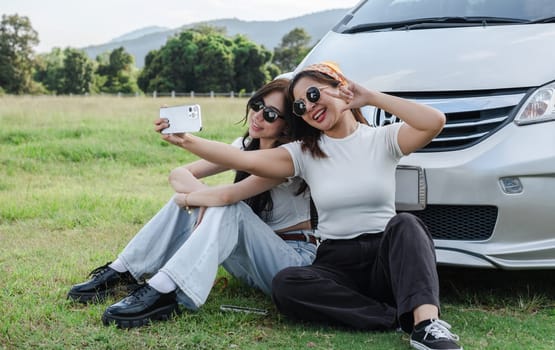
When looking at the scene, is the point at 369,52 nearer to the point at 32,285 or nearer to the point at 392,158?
the point at 392,158

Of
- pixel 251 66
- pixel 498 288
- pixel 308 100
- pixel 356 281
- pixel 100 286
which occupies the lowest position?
pixel 251 66

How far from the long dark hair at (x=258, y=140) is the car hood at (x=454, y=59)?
1.62ft

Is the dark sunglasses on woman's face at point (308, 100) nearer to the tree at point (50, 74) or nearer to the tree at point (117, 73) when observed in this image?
the tree at point (117, 73)

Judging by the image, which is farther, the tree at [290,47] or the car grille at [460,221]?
the tree at [290,47]

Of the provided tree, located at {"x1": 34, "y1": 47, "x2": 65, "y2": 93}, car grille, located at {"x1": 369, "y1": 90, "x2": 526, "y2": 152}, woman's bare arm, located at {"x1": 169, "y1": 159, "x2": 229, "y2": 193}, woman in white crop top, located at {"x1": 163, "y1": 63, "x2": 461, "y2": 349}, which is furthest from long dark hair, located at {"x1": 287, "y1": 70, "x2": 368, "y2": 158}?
tree, located at {"x1": 34, "y1": 47, "x2": 65, "y2": 93}

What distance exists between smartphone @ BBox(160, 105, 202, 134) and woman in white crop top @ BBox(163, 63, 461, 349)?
2.5 inches

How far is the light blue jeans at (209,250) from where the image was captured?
3.31 meters

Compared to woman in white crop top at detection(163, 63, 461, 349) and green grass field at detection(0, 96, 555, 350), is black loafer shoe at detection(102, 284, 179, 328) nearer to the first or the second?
green grass field at detection(0, 96, 555, 350)

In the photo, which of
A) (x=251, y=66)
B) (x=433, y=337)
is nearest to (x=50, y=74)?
(x=251, y=66)

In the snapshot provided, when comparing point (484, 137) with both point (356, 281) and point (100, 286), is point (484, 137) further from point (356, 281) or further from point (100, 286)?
point (100, 286)

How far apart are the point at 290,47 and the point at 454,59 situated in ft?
263

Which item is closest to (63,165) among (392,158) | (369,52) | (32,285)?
(32,285)

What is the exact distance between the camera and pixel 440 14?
412 cm

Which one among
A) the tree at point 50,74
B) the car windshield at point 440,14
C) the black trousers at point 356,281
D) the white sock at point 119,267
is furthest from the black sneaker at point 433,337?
the tree at point 50,74
